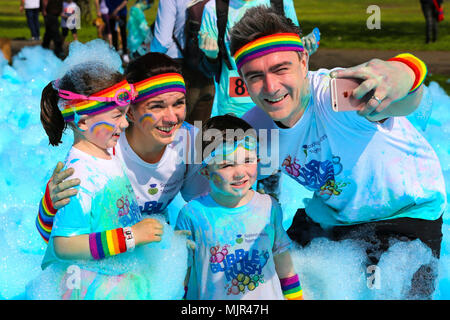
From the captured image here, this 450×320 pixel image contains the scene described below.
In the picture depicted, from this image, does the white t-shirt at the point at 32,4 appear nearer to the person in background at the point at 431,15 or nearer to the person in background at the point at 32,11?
the person in background at the point at 32,11

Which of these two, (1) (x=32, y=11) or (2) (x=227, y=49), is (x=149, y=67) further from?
(1) (x=32, y=11)

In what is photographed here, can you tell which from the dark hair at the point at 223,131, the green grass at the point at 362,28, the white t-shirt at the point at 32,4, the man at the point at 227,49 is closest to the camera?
the dark hair at the point at 223,131

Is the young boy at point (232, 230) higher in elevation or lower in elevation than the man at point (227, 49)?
lower

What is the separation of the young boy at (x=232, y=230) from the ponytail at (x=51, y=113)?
1.98ft

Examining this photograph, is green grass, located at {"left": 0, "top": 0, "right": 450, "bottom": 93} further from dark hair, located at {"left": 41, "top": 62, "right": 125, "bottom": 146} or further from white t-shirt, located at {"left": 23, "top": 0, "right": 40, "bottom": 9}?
dark hair, located at {"left": 41, "top": 62, "right": 125, "bottom": 146}

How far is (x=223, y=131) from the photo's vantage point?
233 cm

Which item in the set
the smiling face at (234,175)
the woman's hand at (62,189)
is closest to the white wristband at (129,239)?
the woman's hand at (62,189)

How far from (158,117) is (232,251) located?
2.20ft

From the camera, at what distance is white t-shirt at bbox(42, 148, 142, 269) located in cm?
207

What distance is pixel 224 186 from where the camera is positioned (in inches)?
88.9

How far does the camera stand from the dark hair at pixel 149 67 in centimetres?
249
